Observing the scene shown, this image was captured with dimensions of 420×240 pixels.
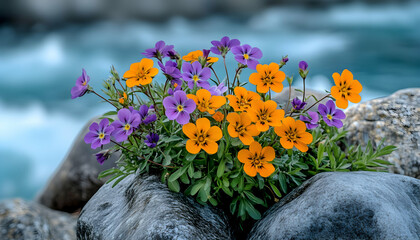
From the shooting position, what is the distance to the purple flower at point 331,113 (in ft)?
8.18

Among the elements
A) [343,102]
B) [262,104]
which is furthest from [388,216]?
[262,104]

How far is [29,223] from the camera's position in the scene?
4.56 m

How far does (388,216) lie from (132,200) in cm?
149

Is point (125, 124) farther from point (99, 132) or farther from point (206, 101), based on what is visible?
point (206, 101)

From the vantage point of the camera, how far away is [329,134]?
9.86 feet

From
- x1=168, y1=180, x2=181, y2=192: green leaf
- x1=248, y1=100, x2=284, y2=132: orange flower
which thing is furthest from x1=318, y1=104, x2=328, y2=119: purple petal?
x1=168, y1=180, x2=181, y2=192: green leaf

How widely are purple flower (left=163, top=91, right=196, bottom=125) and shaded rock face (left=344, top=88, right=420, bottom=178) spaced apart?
202 cm

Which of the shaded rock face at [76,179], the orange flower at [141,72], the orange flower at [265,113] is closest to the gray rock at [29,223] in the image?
the shaded rock face at [76,179]

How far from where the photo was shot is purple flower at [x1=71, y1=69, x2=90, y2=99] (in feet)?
7.91

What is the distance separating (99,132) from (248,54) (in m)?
1.01

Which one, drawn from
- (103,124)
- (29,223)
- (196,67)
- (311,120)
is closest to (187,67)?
(196,67)

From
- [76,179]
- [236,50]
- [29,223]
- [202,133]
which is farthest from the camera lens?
[76,179]

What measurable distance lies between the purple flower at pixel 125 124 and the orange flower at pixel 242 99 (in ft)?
1.75

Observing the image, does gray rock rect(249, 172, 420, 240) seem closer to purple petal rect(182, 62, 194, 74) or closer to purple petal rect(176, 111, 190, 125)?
purple petal rect(176, 111, 190, 125)
